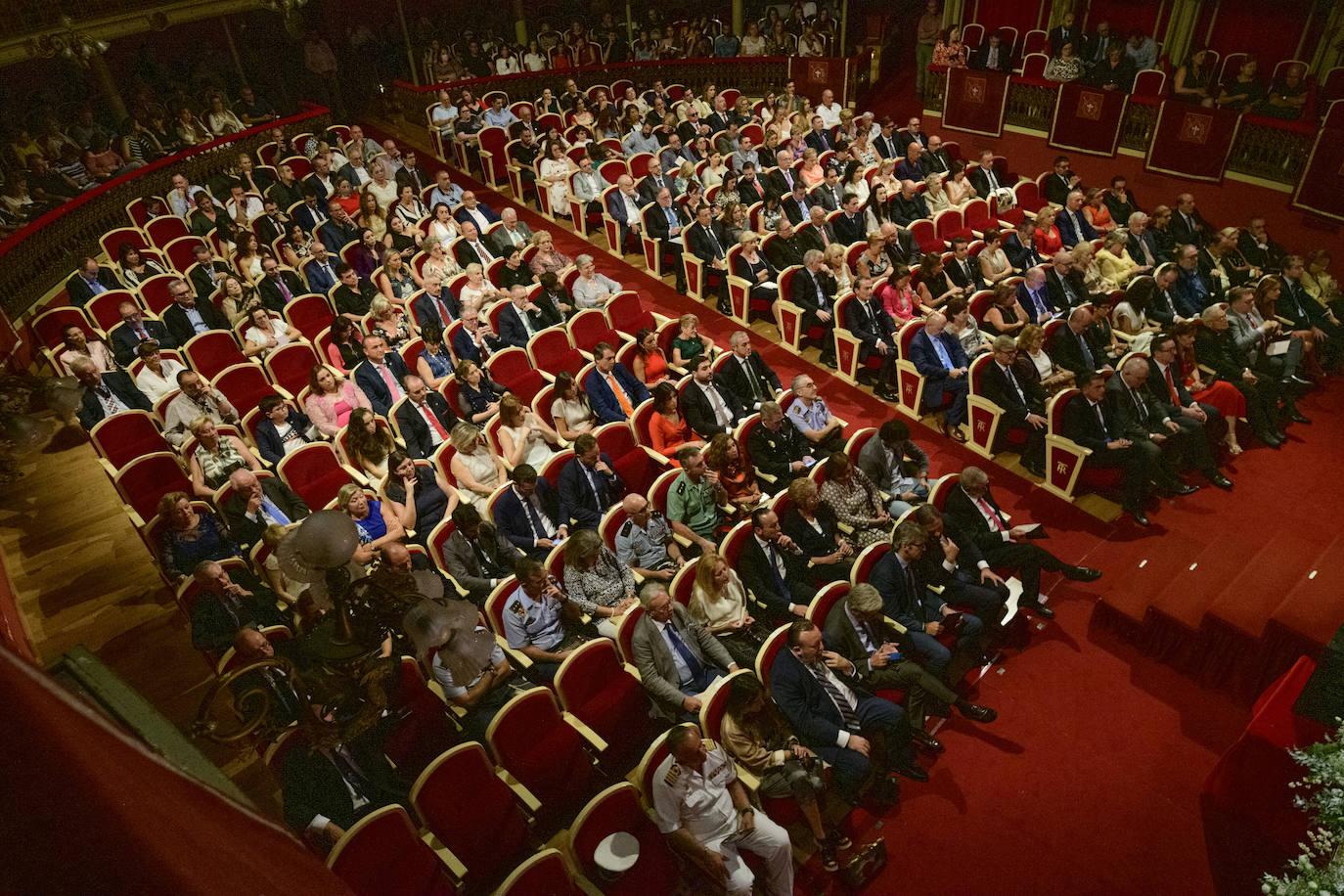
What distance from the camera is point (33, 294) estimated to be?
25.8 feet

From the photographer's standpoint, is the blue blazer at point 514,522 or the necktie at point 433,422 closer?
the blue blazer at point 514,522

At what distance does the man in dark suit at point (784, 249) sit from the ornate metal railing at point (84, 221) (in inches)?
262

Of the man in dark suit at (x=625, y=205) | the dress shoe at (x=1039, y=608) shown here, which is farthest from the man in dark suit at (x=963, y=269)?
the dress shoe at (x=1039, y=608)

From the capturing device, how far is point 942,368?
6117mm

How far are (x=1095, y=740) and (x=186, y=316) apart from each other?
267 inches

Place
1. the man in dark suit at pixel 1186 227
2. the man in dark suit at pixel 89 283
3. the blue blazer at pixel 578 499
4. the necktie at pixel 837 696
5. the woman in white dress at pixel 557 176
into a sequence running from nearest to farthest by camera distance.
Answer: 1. the necktie at pixel 837 696
2. the blue blazer at pixel 578 499
3. the man in dark suit at pixel 89 283
4. the man in dark suit at pixel 1186 227
5. the woman in white dress at pixel 557 176

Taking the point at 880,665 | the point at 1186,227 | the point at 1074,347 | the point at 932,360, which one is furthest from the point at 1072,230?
the point at 880,665

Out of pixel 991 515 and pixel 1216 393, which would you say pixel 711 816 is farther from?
pixel 1216 393

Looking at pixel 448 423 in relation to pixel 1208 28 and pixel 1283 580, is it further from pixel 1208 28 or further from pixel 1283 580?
pixel 1208 28

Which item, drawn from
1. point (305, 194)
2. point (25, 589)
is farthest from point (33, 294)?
point (25, 589)

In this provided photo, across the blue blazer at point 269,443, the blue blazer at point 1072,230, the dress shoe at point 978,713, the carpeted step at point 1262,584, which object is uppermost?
the blue blazer at point 269,443

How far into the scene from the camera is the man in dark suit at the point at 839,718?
12.4 ft

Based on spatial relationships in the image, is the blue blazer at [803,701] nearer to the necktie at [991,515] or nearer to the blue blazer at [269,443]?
the necktie at [991,515]

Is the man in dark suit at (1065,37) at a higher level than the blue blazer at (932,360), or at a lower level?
higher
